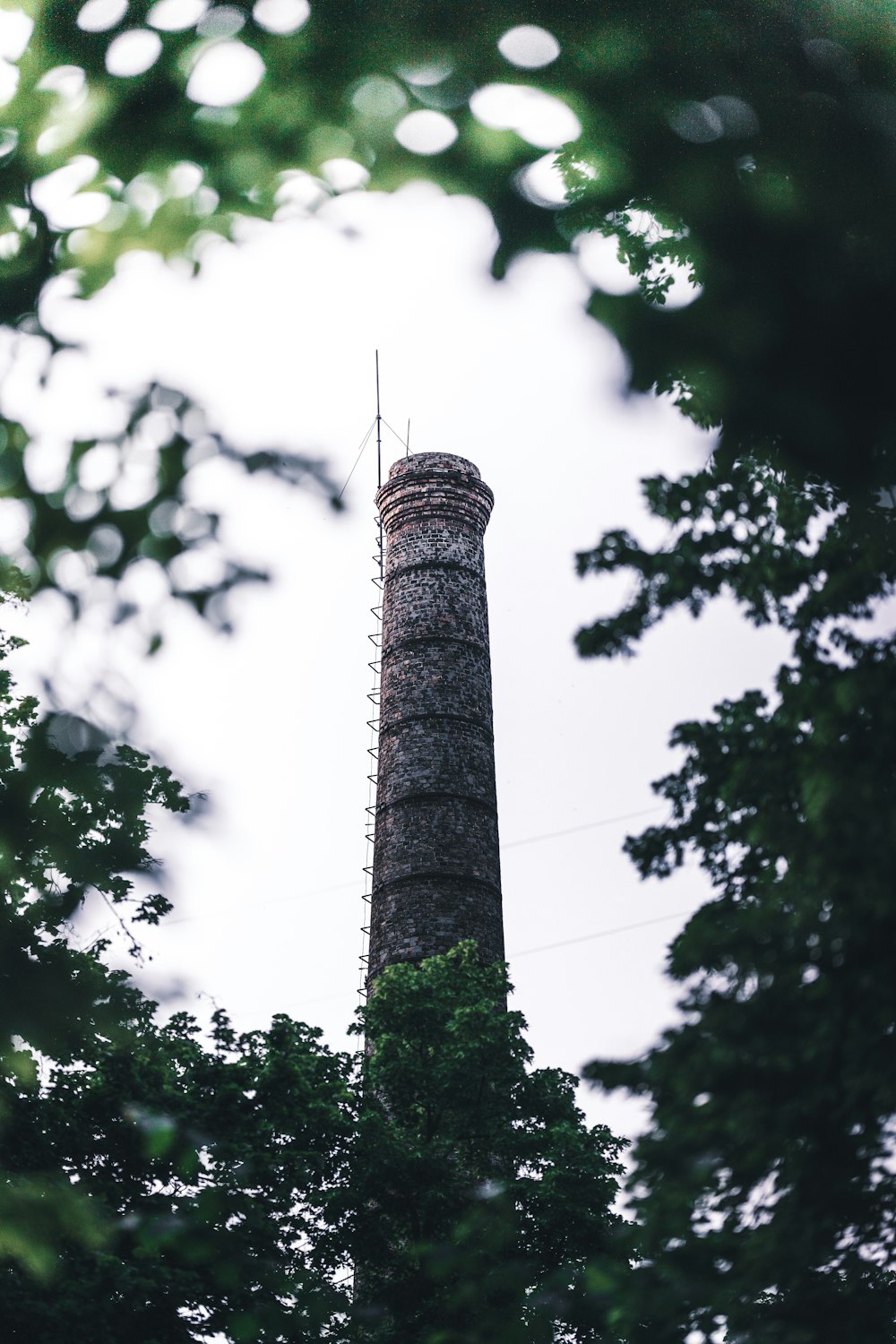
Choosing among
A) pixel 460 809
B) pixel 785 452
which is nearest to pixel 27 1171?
pixel 785 452

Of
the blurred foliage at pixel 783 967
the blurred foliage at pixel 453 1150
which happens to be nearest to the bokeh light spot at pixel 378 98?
the blurred foliage at pixel 783 967

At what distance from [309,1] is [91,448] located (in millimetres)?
1249

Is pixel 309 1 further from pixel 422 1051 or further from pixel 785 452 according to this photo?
pixel 422 1051

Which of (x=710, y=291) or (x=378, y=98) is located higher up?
(x=378, y=98)

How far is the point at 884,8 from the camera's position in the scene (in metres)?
2.73

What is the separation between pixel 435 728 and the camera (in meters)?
18.9

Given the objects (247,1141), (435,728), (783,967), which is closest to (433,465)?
(435,728)

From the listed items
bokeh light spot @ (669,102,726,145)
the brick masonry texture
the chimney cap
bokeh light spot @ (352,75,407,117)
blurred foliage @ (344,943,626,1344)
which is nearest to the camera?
bokeh light spot @ (669,102,726,145)

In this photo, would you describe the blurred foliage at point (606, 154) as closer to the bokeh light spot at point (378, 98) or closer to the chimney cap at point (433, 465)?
the bokeh light spot at point (378, 98)

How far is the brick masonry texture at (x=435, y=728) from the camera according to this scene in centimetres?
1753

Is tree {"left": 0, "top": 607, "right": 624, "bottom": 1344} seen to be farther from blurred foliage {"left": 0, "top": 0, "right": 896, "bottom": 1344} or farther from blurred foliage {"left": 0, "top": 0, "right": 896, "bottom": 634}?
blurred foliage {"left": 0, "top": 0, "right": 896, "bottom": 634}

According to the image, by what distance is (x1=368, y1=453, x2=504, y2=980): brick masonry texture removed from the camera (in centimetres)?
1753

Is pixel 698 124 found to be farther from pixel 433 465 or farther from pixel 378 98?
pixel 433 465

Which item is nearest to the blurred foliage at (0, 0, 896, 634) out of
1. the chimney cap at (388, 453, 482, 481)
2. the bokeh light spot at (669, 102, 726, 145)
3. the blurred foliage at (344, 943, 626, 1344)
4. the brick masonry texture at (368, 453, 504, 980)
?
the bokeh light spot at (669, 102, 726, 145)
